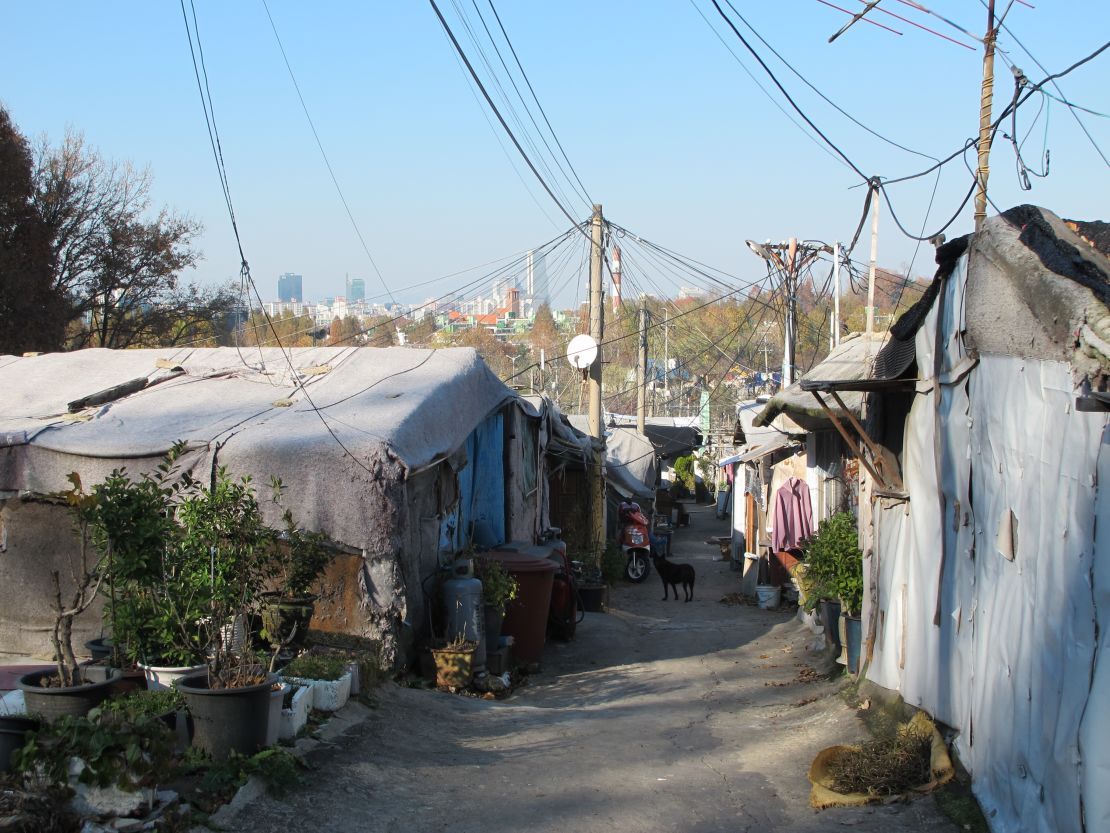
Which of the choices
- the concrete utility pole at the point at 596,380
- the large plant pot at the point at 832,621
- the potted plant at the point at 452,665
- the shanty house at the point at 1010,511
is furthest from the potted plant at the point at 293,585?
the concrete utility pole at the point at 596,380

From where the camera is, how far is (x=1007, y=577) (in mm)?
5930

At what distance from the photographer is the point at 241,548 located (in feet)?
24.7

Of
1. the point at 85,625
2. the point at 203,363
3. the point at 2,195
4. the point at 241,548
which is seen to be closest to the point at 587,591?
the point at 203,363

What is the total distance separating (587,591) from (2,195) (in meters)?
15.9

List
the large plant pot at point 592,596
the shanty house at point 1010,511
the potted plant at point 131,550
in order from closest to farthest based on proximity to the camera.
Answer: the shanty house at point 1010,511 → the potted plant at point 131,550 → the large plant pot at point 592,596

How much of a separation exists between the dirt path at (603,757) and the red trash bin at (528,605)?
0.40 m

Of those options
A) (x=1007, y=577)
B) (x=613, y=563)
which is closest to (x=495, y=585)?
(x=1007, y=577)

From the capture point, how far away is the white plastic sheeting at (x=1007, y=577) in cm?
469

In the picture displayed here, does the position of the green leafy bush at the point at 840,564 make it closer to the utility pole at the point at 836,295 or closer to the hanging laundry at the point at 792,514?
the hanging laundry at the point at 792,514

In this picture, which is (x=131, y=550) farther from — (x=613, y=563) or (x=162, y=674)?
(x=613, y=563)

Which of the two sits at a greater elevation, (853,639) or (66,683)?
(66,683)

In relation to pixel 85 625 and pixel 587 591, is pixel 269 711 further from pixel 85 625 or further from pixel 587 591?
pixel 587 591

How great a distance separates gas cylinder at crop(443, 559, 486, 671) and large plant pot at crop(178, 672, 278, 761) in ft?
16.0

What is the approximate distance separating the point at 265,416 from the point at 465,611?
2982 mm
